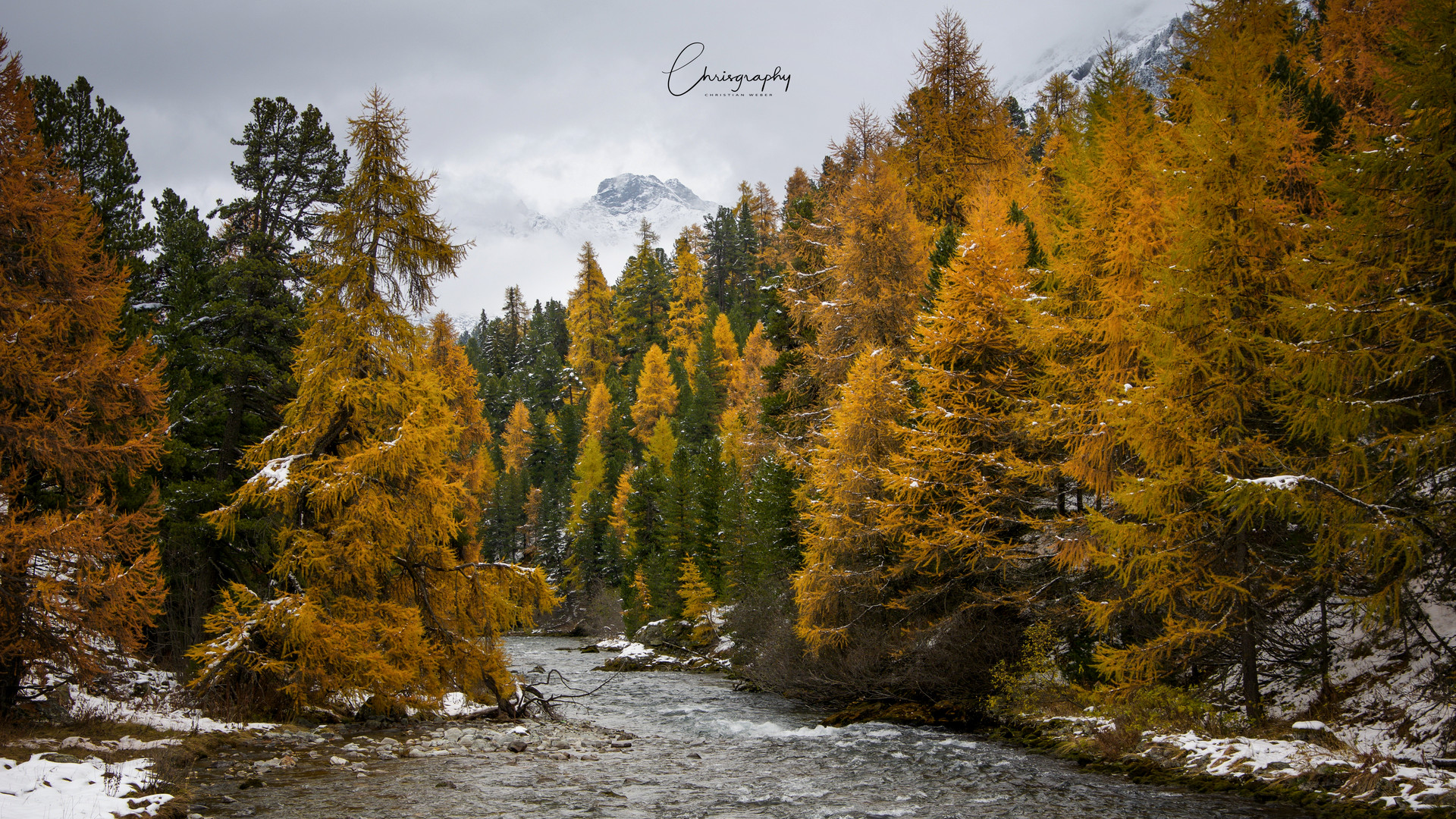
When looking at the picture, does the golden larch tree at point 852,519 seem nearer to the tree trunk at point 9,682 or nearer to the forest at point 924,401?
the forest at point 924,401

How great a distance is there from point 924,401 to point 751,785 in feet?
29.1

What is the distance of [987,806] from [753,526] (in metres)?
19.0

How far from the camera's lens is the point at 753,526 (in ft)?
95.6

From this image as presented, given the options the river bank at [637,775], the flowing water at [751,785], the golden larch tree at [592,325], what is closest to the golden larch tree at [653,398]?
the golden larch tree at [592,325]

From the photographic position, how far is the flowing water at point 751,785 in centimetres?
949

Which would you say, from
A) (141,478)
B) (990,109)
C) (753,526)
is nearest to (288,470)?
(141,478)

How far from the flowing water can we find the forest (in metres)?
2.21

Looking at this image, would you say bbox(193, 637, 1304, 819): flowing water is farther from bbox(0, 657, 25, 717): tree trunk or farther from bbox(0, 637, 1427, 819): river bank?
bbox(0, 657, 25, 717): tree trunk

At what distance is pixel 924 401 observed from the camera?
1689 cm

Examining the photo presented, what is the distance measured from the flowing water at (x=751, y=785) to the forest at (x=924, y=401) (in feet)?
7.25

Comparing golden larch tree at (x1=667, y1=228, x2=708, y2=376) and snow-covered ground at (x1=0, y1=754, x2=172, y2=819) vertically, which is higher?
golden larch tree at (x1=667, y1=228, x2=708, y2=376)

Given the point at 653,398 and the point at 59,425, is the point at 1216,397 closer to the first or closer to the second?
the point at 59,425

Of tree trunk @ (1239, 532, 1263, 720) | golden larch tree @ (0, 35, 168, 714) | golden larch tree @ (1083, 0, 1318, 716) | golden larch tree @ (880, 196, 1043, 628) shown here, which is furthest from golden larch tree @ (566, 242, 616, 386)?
tree trunk @ (1239, 532, 1263, 720)

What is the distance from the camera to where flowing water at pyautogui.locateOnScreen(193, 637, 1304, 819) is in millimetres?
9492
